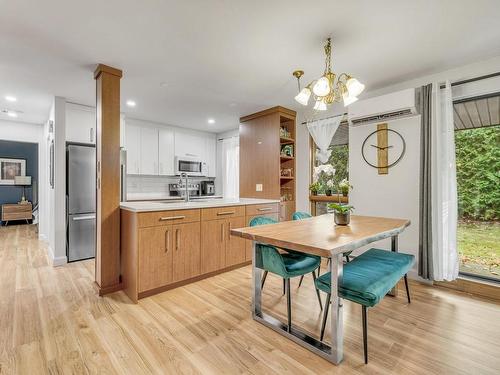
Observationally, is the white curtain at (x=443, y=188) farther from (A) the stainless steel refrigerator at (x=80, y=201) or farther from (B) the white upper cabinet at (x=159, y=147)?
(A) the stainless steel refrigerator at (x=80, y=201)

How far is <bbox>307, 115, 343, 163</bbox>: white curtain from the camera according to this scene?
150 inches

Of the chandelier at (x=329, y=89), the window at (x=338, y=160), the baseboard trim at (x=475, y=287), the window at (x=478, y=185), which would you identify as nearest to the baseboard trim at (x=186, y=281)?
the window at (x=338, y=160)

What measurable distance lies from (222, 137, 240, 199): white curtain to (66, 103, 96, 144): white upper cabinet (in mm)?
2696

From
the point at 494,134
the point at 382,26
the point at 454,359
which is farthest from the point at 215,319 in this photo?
the point at 494,134

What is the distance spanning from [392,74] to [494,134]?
1218mm

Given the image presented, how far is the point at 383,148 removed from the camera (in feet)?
10.6

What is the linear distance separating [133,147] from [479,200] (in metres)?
5.23

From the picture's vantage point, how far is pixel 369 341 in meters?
1.84

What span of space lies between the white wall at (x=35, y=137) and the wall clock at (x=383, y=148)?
5707mm

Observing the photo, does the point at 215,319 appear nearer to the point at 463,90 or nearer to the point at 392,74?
the point at 392,74

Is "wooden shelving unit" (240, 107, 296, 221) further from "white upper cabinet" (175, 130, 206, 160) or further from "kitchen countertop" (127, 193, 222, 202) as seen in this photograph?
"kitchen countertop" (127, 193, 222, 202)

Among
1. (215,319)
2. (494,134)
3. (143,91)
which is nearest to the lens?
(215,319)

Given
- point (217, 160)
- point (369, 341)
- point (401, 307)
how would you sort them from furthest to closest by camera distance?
point (217, 160), point (401, 307), point (369, 341)

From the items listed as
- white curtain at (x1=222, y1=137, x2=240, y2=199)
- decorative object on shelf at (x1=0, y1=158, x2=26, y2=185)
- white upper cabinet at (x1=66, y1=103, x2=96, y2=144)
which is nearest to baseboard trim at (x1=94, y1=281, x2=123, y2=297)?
white upper cabinet at (x1=66, y1=103, x2=96, y2=144)
